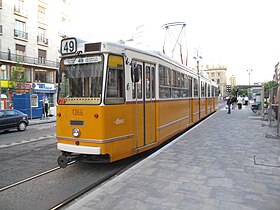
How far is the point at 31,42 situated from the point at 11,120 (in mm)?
23628

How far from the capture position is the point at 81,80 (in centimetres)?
620

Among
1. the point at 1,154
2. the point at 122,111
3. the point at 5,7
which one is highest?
the point at 5,7

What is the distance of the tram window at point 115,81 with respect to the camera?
6.00 meters

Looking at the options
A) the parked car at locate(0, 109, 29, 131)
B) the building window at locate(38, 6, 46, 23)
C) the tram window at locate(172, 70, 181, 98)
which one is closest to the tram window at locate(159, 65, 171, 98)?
the tram window at locate(172, 70, 181, 98)

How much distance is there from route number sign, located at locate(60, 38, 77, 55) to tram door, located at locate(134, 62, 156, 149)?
5.79ft

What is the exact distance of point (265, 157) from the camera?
6781 millimetres

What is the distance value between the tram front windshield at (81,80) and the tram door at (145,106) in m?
1.21

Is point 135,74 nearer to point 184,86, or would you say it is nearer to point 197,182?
point 197,182

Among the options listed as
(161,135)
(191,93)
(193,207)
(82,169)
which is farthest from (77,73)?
(191,93)

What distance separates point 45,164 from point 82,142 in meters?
1.76

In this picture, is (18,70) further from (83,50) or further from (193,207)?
(193,207)

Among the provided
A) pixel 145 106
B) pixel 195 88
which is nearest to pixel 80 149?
pixel 145 106

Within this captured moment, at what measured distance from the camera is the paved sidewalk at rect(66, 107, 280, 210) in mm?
4043

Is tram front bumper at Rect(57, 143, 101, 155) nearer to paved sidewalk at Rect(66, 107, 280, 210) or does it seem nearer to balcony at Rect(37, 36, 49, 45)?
paved sidewalk at Rect(66, 107, 280, 210)
